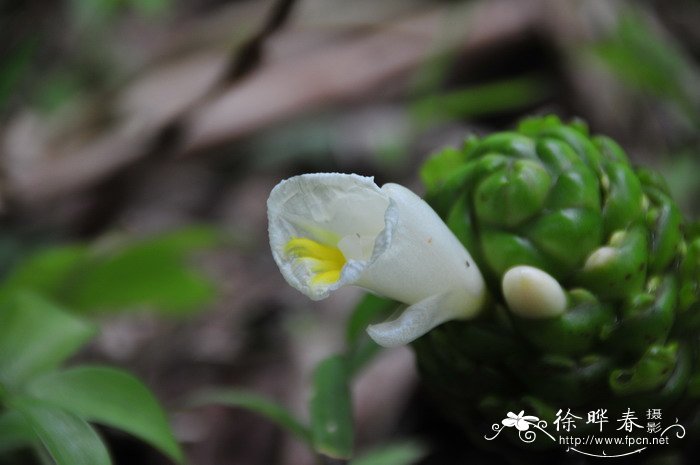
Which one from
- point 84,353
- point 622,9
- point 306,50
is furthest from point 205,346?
point 622,9

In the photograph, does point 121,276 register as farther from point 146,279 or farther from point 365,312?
point 365,312

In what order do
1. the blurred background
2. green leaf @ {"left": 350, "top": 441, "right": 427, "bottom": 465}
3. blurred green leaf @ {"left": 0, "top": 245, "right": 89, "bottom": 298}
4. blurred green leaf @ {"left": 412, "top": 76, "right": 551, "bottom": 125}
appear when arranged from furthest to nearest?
blurred green leaf @ {"left": 412, "top": 76, "right": 551, "bottom": 125} → the blurred background → blurred green leaf @ {"left": 0, "top": 245, "right": 89, "bottom": 298} → green leaf @ {"left": 350, "top": 441, "right": 427, "bottom": 465}

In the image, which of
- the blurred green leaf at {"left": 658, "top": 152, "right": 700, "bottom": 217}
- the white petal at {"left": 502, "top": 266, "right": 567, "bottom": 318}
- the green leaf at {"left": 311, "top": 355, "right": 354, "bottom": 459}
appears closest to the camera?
the white petal at {"left": 502, "top": 266, "right": 567, "bottom": 318}

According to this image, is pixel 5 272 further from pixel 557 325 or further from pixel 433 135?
pixel 557 325

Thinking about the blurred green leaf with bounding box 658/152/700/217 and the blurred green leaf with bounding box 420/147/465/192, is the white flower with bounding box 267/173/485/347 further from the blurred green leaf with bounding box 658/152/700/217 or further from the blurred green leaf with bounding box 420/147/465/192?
the blurred green leaf with bounding box 658/152/700/217

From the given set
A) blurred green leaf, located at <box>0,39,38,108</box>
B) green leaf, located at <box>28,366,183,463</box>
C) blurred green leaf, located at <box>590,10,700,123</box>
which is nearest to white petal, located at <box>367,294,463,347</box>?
green leaf, located at <box>28,366,183,463</box>
